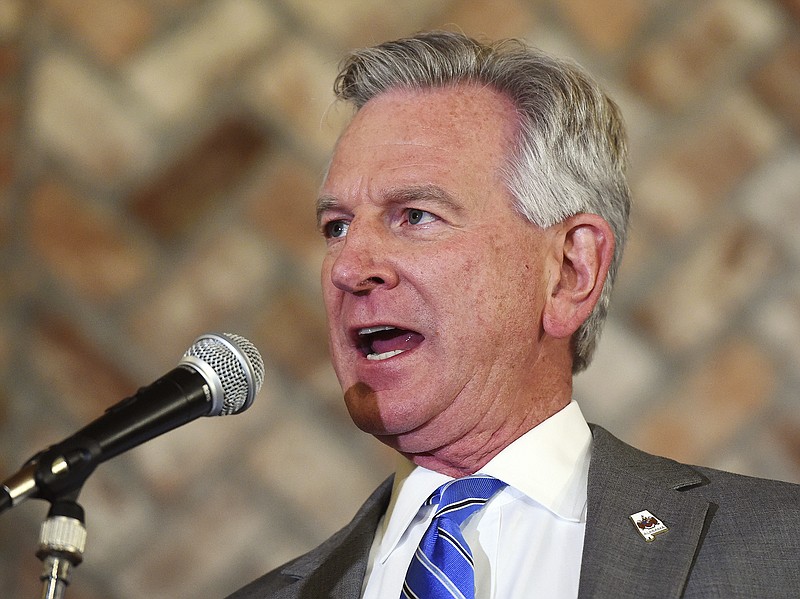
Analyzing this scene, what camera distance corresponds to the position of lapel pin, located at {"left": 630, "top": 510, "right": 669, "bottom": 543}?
129 cm

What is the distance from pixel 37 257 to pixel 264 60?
556 millimetres

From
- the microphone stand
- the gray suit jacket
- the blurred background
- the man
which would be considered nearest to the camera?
the microphone stand

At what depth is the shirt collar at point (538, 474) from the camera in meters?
1.40

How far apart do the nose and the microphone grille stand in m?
0.30

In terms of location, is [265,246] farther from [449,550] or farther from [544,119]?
[449,550]

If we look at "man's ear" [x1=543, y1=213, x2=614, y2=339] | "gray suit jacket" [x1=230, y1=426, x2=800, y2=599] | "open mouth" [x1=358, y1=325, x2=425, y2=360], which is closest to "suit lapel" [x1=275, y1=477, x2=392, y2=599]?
"gray suit jacket" [x1=230, y1=426, x2=800, y2=599]

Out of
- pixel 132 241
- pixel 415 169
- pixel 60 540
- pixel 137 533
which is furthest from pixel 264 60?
pixel 60 540

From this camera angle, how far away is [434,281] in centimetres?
140

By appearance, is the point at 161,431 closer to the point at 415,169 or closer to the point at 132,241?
the point at 415,169

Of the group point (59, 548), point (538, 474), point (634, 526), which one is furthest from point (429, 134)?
point (59, 548)

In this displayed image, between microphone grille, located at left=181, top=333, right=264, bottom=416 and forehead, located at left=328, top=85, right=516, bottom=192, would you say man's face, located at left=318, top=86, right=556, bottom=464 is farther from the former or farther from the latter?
microphone grille, located at left=181, top=333, right=264, bottom=416

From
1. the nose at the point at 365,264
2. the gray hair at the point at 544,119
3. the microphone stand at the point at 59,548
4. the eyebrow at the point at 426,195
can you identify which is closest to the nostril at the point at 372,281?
the nose at the point at 365,264

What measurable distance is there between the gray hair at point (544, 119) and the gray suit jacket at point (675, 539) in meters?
0.27

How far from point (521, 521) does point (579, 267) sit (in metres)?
0.36
